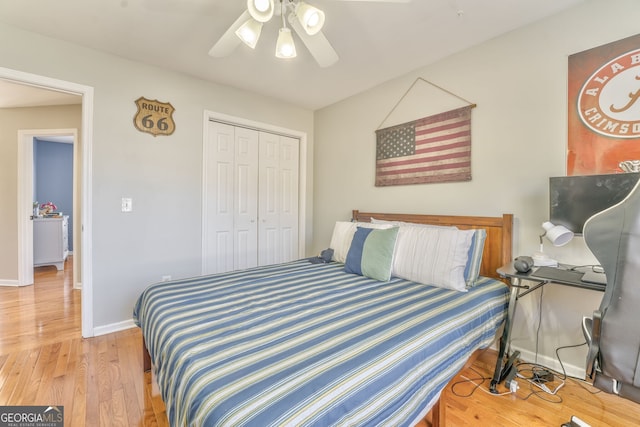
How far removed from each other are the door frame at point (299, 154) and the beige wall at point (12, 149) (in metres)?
2.20

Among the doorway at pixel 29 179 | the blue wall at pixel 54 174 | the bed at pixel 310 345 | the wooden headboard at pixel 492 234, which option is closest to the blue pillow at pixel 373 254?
the bed at pixel 310 345

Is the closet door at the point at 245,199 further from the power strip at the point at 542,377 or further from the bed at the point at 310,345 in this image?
the power strip at the point at 542,377

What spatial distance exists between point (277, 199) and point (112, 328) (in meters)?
2.18

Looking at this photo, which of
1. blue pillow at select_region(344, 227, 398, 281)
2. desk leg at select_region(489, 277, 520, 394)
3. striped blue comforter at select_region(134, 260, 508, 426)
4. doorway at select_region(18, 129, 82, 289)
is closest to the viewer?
striped blue comforter at select_region(134, 260, 508, 426)

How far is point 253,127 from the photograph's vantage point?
3414mm

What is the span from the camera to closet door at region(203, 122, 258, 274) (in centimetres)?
311

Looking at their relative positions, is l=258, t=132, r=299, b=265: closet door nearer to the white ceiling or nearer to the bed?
the white ceiling

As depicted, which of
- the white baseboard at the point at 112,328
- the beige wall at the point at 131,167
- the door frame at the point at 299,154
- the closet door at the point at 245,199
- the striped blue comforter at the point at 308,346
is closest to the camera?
the striped blue comforter at the point at 308,346

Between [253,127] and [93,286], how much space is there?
2304mm

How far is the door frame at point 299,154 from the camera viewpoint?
9.94 ft

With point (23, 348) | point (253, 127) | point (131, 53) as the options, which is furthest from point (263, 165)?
point (23, 348)

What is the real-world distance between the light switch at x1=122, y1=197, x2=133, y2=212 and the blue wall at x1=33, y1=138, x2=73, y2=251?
16.8 ft

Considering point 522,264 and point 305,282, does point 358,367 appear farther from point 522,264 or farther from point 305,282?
point 522,264

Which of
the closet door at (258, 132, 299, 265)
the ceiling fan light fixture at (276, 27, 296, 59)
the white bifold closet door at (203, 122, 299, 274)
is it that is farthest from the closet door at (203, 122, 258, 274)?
the ceiling fan light fixture at (276, 27, 296, 59)
